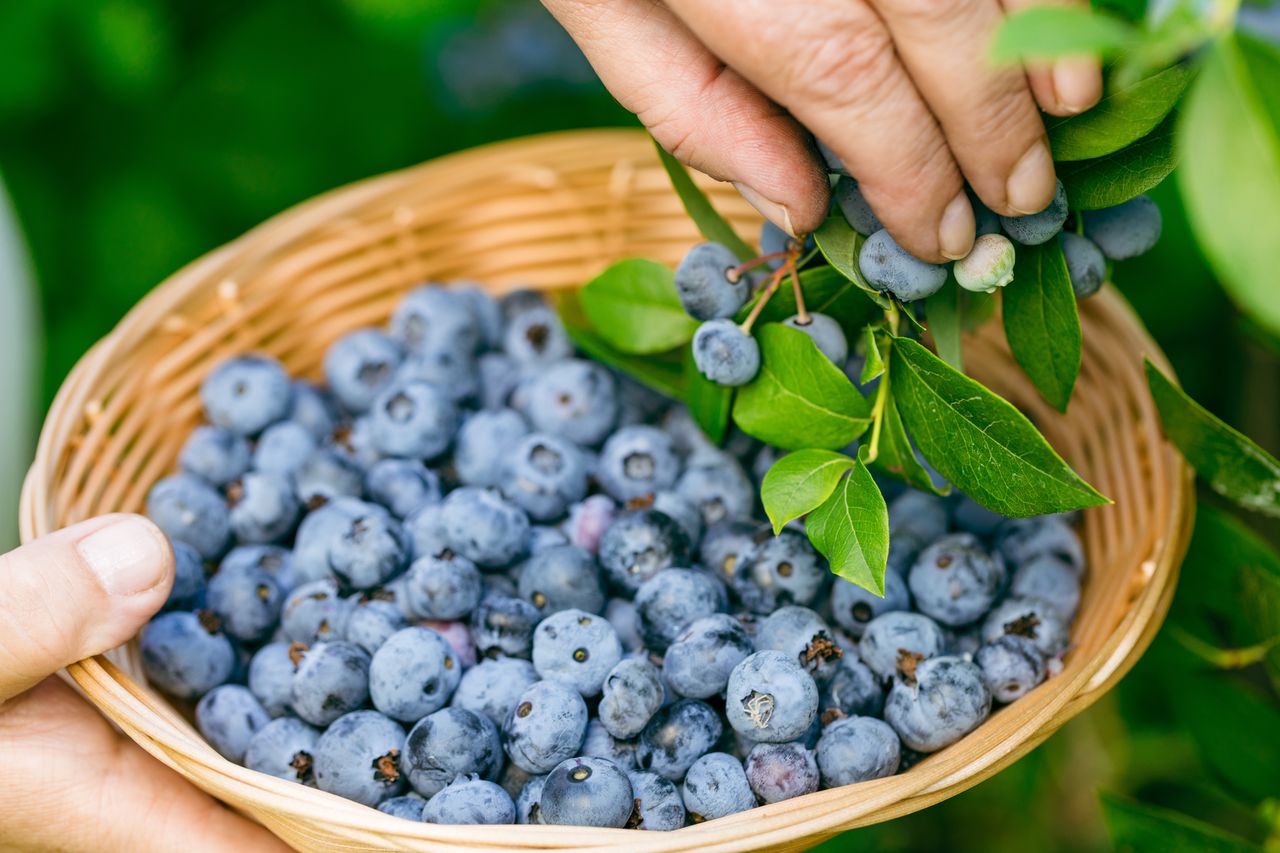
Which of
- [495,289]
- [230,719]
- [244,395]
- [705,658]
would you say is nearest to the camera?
[705,658]

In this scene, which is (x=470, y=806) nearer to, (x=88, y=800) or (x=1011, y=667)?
(x=88, y=800)

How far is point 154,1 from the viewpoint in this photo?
7.06ft

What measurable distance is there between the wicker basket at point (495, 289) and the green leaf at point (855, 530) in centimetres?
21

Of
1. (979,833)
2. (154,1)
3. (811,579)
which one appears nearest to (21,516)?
(811,579)

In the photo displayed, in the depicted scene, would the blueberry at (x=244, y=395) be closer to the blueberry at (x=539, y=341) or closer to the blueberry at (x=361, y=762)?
the blueberry at (x=539, y=341)

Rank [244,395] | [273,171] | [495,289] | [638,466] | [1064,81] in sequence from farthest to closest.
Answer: [273,171], [495,289], [244,395], [638,466], [1064,81]

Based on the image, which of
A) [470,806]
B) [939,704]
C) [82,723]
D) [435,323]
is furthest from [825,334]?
[82,723]

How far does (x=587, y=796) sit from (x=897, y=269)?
23.5 inches

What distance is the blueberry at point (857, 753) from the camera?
1064 millimetres

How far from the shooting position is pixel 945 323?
43.1 inches

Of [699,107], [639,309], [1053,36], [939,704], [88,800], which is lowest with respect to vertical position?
[88,800]

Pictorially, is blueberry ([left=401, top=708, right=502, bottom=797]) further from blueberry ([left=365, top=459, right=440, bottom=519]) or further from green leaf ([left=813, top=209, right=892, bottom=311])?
green leaf ([left=813, top=209, right=892, bottom=311])

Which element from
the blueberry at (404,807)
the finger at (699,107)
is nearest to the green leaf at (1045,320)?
the finger at (699,107)

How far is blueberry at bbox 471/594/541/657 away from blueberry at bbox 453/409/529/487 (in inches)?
10.7
